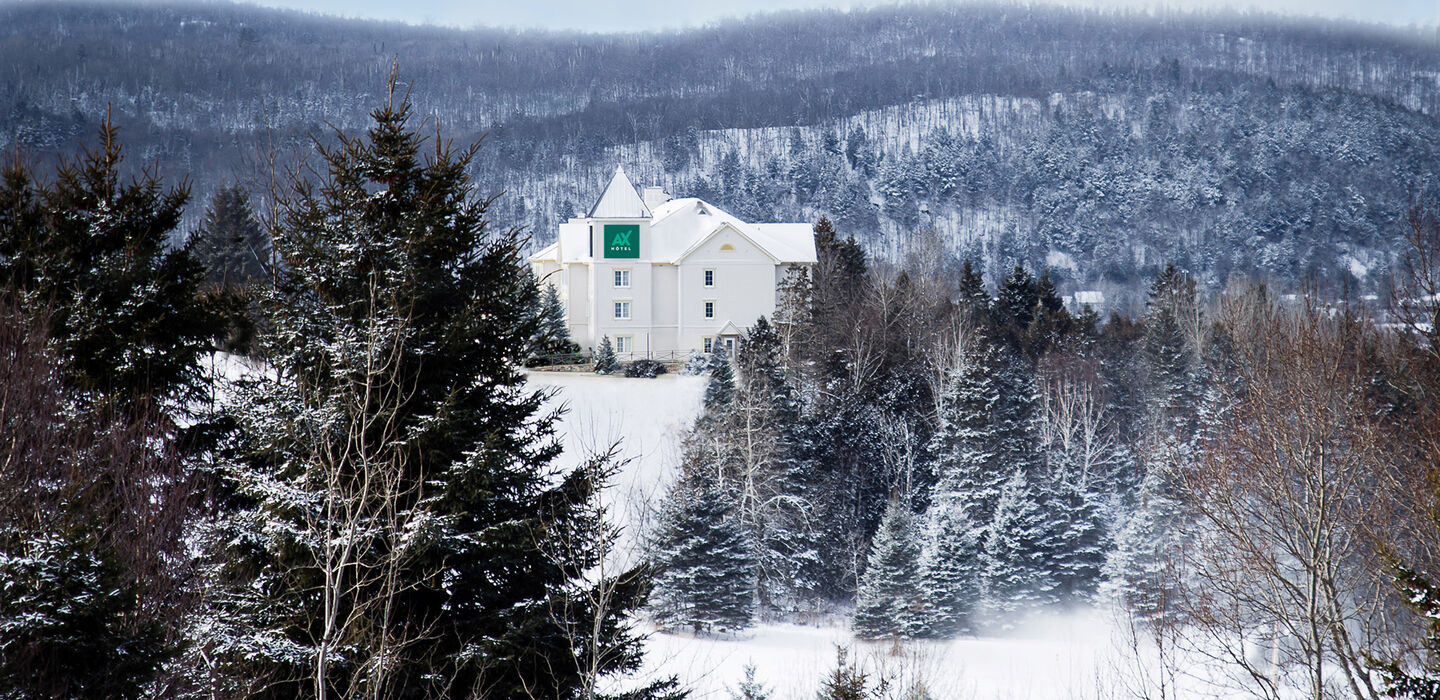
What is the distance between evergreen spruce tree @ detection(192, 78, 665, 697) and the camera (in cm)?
891

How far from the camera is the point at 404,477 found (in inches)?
372

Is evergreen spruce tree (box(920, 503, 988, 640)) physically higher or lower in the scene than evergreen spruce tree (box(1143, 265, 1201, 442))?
lower

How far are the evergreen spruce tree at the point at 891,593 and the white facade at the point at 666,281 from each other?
21.7 metres

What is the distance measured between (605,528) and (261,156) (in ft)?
15.7

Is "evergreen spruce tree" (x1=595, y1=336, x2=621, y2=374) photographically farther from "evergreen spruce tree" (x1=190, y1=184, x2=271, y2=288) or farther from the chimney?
the chimney

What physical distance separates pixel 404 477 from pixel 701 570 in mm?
19244

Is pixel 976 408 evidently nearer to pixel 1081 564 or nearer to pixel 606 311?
pixel 1081 564

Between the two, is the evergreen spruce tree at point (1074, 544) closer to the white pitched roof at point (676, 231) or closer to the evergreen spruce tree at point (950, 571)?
the evergreen spruce tree at point (950, 571)

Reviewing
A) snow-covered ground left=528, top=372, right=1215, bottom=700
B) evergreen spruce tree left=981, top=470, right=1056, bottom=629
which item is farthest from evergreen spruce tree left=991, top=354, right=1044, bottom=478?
snow-covered ground left=528, top=372, right=1215, bottom=700

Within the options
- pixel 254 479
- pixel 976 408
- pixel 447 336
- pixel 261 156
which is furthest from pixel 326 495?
pixel 976 408

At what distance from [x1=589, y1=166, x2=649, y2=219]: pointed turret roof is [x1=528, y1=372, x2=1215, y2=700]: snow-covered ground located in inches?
571

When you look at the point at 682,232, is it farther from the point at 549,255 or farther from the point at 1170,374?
the point at 1170,374

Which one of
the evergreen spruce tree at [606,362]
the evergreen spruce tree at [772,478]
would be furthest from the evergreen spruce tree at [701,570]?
the evergreen spruce tree at [606,362]

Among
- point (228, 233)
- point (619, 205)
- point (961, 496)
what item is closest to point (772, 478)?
point (961, 496)
